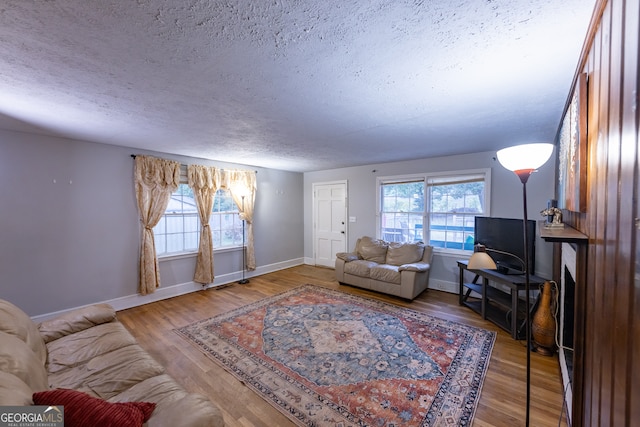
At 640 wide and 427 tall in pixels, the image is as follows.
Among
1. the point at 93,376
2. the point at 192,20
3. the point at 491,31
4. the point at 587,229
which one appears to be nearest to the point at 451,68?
the point at 491,31

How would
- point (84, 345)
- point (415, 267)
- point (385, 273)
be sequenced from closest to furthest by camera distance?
point (84, 345) → point (415, 267) → point (385, 273)

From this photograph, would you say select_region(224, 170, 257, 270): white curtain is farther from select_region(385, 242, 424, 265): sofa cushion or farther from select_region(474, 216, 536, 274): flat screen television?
select_region(474, 216, 536, 274): flat screen television

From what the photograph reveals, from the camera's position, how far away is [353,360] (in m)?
2.30

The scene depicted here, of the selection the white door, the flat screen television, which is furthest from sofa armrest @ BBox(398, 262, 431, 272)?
the white door

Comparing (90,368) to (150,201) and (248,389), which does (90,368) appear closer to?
(248,389)

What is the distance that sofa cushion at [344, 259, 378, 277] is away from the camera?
162 inches

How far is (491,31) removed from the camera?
1.20 metres

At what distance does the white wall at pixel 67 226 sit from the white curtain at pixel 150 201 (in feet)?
0.39

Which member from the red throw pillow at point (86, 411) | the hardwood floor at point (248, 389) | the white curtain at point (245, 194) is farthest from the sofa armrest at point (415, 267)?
the red throw pillow at point (86, 411)

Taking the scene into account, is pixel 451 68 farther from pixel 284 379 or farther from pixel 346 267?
pixel 346 267

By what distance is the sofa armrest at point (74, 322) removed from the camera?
189cm

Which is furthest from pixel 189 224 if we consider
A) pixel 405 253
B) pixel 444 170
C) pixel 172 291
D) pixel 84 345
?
pixel 444 170

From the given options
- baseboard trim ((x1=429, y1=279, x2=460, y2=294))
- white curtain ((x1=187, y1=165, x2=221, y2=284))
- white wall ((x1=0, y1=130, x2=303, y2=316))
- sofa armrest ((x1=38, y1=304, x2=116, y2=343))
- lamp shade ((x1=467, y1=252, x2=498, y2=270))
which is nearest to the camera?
lamp shade ((x1=467, y1=252, x2=498, y2=270))

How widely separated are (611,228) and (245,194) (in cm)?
469
